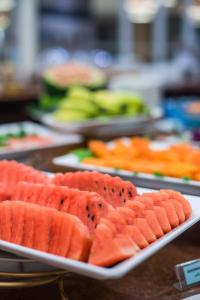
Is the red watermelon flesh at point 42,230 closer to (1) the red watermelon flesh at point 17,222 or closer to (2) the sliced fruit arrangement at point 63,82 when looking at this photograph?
(1) the red watermelon flesh at point 17,222

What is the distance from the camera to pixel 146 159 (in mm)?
1567

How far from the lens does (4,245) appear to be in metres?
0.86

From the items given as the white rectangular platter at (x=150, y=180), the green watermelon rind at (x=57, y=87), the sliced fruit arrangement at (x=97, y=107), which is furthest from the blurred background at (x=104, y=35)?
the white rectangular platter at (x=150, y=180)

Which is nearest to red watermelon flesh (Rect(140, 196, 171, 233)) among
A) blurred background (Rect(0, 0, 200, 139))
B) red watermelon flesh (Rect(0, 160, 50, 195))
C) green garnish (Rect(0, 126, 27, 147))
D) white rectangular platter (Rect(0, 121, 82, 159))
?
red watermelon flesh (Rect(0, 160, 50, 195))

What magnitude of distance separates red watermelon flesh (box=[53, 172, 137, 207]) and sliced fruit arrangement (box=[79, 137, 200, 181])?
1.10 ft

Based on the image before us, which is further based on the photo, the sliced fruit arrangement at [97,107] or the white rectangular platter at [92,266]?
the sliced fruit arrangement at [97,107]

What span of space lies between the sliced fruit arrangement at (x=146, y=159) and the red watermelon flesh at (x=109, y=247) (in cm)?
55

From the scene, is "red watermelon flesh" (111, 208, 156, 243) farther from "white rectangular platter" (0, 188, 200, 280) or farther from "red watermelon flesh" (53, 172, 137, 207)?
"red watermelon flesh" (53, 172, 137, 207)

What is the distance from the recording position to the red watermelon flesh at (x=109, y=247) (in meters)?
0.80

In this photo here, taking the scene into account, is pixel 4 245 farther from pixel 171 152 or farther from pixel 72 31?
pixel 72 31

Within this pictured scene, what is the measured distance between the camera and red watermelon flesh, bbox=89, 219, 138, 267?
0.80m

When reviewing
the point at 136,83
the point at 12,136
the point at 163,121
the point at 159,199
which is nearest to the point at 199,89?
the point at 136,83

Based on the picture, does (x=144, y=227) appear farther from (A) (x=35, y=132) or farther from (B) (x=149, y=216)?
(A) (x=35, y=132)

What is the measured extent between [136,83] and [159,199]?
6.12ft
